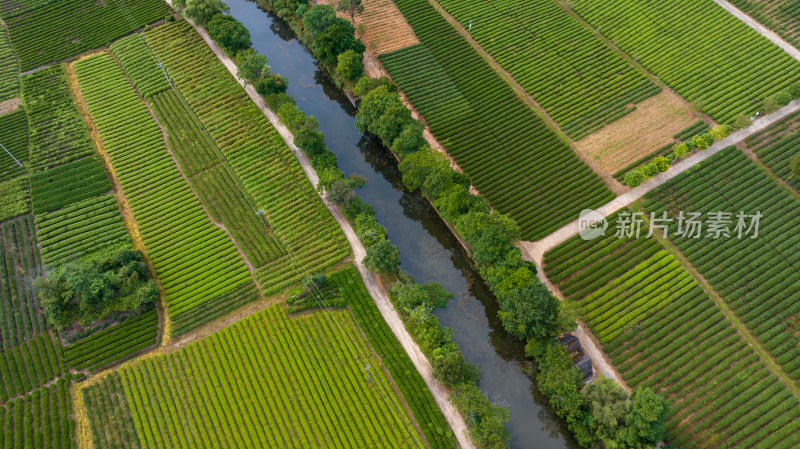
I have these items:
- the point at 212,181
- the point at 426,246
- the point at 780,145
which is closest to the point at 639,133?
the point at 780,145

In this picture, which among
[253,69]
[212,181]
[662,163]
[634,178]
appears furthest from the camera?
[253,69]

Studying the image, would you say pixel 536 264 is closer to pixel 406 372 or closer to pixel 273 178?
pixel 406 372

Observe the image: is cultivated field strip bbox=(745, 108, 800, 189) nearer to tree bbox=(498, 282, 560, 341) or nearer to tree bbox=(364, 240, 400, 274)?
tree bbox=(498, 282, 560, 341)

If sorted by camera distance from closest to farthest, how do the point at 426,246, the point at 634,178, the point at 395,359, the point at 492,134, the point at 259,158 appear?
the point at 395,359
the point at 634,178
the point at 426,246
the point at 259,158
the point at 492,134

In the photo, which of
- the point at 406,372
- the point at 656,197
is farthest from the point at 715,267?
the point at 406,372

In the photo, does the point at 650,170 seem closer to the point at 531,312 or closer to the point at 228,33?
the point at 531,312

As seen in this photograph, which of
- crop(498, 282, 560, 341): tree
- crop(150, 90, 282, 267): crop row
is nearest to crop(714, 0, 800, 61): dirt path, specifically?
crop(498, 282, 560, 341): tree
